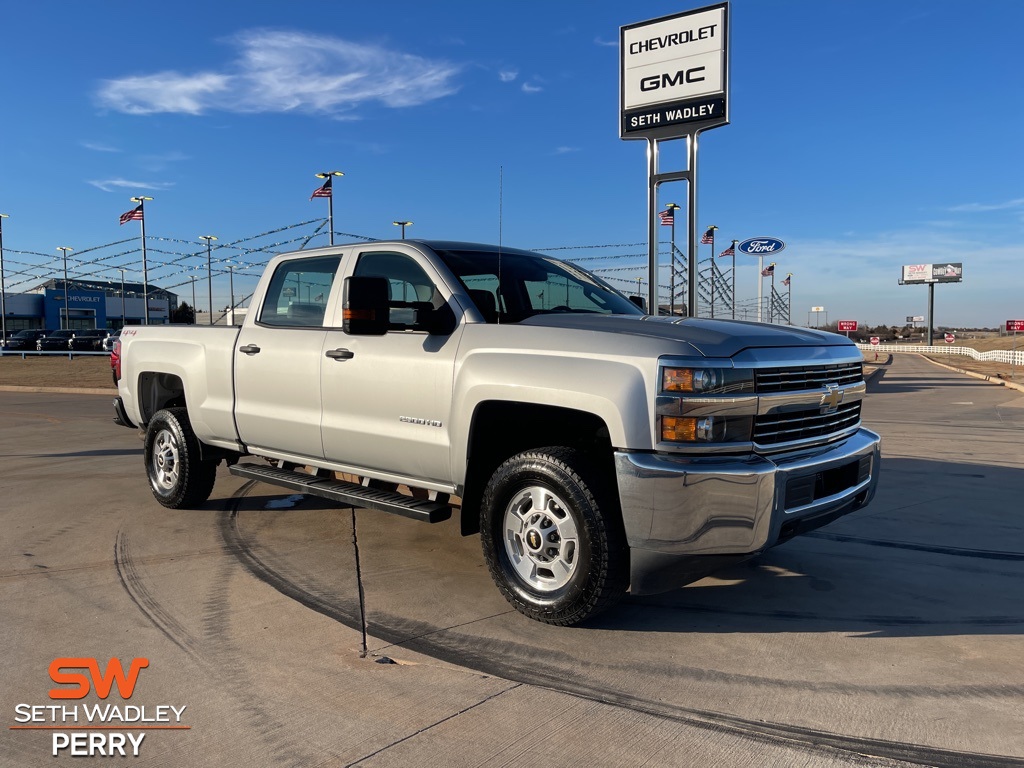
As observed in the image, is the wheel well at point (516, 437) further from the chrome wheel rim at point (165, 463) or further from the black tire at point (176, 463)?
the chrome wheel rim at point (165, 463)

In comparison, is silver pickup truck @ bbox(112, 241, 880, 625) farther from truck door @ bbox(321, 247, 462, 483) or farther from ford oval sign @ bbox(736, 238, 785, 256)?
ford oval sign @ bbox(736, 238, 785, 256)

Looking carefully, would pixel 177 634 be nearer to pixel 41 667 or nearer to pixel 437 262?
pixel 41 667

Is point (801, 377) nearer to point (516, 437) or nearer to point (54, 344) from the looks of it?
point (516, 437)

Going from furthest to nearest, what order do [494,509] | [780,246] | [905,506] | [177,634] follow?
[780,246] < [905,506] < [494,509] < [177,634]

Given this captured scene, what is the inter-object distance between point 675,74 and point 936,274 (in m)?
122

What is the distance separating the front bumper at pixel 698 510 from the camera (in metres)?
3.60

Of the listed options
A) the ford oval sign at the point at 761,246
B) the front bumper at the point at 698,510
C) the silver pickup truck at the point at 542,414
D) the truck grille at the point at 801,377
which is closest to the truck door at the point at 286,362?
the silver pickup truck at the point at 542,414

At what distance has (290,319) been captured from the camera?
5695mm

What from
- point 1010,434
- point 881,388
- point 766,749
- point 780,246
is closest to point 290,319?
point 766,749

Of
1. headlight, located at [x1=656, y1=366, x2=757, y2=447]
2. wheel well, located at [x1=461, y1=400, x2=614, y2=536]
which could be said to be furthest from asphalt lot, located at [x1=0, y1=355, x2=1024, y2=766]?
headlight, located at [x1=656, y1=366, x2=757, y2=447]

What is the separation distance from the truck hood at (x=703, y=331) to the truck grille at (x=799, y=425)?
0.35 meters

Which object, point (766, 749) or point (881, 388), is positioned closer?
point (766, 749)

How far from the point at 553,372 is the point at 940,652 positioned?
2.23 m

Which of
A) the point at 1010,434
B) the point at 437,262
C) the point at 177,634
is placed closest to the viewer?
the point at 177,634
